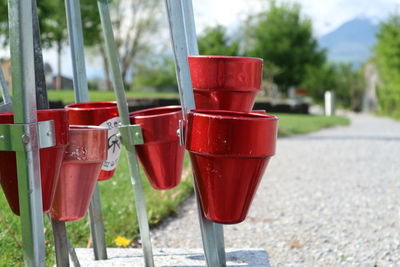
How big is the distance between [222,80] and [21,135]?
0.44 metres

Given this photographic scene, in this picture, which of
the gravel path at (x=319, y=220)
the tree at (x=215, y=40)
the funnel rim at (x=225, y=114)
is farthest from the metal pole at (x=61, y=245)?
the tree at (x=215, y=40)

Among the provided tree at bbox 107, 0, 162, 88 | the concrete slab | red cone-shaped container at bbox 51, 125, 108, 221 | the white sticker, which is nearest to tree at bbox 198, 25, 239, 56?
tree at bbox 107, 0, 162, 88

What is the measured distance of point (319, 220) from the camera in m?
2.95

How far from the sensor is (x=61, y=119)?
0.88 meters

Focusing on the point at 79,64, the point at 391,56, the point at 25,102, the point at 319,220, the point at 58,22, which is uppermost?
the point at 58,22

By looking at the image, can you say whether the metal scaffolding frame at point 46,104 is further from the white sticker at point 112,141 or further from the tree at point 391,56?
the tree at point 391,56

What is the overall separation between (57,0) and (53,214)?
17.0m

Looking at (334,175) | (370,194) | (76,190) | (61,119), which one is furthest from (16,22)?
(334,175)

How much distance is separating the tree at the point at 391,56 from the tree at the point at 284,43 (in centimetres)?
840

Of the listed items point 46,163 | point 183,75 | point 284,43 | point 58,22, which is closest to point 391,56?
point 284,43

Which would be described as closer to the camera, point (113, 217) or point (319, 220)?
point (113, 217)

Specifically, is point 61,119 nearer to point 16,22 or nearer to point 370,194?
point 16,22

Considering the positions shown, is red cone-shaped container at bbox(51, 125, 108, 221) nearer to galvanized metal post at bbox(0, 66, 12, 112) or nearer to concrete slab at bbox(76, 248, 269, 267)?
galvanized metal post at bbox(0, 66, 12, 112)

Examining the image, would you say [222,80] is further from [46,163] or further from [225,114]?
[46,163]
